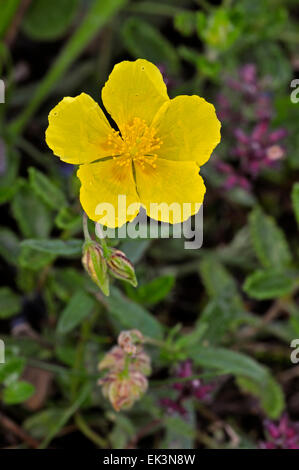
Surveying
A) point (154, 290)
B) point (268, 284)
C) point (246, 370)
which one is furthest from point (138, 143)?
point (246, 370)

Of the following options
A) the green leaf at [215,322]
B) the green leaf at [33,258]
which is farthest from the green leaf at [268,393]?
the green leaf at [33,258]

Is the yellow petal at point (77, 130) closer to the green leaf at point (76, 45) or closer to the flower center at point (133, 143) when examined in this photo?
the flower center at point (133, 143)

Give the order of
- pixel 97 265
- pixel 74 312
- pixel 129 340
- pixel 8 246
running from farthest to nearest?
pixel 8 246 < pixel 74 312 < pixel 129 340 < pixel 97 265

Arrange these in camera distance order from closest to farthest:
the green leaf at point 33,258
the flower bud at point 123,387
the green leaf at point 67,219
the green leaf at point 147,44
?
the flower bud at point 123,387
the green leaf at point 67,219
the green leaf at point 33,258
the green leaf at point 147,44

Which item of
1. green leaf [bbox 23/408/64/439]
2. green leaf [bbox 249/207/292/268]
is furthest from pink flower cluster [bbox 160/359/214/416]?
green leaf [bbox 249/207/292/268]

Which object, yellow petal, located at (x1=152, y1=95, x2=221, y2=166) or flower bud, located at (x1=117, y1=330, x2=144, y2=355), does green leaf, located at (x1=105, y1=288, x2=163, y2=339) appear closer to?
flower bud, located at (x1=117, y1=330, x2=144, y2=355)

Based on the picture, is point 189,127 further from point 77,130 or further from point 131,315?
point 131,315
